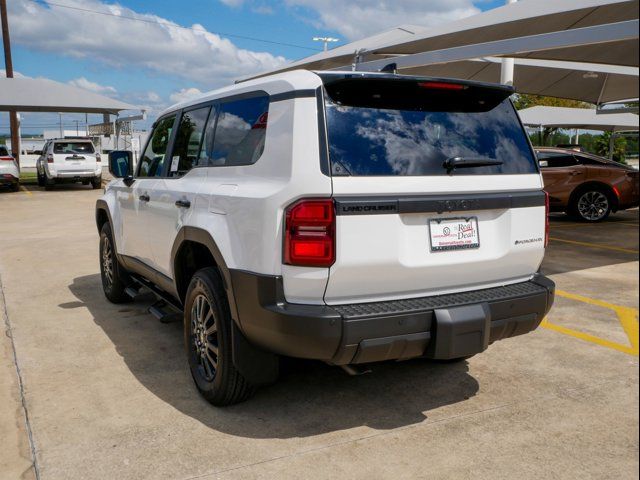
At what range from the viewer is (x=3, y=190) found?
70.6 ft

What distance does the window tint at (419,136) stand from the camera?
9.63ft

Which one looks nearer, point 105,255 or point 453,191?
point 453,191

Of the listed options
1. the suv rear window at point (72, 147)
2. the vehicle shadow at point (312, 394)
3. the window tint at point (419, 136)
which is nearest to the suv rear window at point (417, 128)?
the window tint at point (419, 136)

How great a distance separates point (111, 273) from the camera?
5.86 meters

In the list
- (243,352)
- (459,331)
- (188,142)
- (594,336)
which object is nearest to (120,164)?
(188,142)

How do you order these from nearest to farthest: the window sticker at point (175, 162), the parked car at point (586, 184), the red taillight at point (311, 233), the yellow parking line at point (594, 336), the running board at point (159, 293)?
the red taillight at point (311, 233)
the window sticker at point (175, 162)
the running board at point (159, 293)
the yellow parking line at point (594, 336)
the parked car at point (586, 184)

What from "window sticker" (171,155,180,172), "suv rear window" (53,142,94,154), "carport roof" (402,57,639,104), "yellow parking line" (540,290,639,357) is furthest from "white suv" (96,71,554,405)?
"suv rear window" (53,142,94,154)

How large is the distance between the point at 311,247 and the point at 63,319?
3.51 m

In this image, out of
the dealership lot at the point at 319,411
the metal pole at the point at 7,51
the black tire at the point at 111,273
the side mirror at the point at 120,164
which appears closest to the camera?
the dealership lot at the point at 319,411

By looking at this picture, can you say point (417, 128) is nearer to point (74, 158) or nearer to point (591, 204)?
point (591, 204)

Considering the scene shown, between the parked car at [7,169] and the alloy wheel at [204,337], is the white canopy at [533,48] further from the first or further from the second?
the parked car at [7,169]

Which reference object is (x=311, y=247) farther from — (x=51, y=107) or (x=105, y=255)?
(x=51, y=107)

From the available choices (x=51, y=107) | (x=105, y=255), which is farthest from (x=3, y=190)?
(x=105, y=255)

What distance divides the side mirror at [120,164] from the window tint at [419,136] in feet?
9.63
